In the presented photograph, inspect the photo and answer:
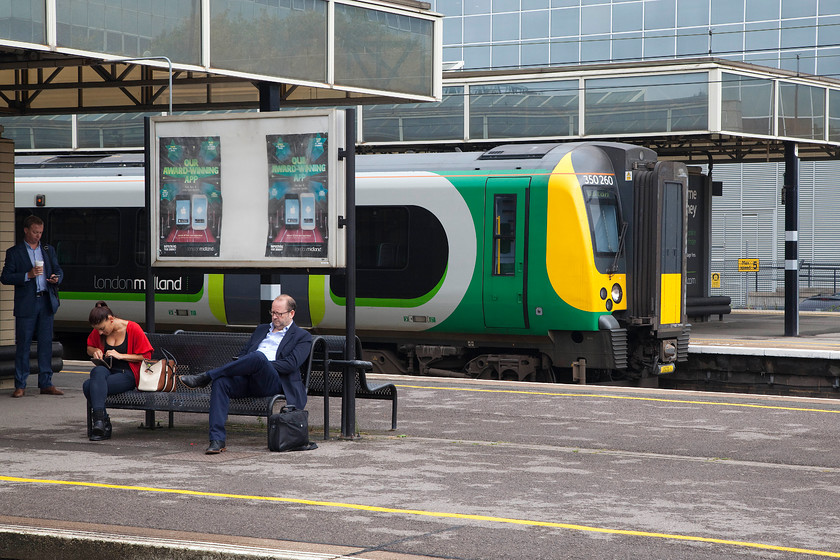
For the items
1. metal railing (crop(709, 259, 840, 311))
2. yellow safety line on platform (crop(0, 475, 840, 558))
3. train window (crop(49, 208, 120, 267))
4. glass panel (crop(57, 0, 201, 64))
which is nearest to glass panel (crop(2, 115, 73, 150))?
train window (crop(49, 208, 120, 267))

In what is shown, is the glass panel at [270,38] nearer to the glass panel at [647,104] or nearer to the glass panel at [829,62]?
the glass panel at [647,104]

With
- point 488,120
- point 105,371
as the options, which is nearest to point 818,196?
point 488,120

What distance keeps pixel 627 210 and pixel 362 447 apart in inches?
306

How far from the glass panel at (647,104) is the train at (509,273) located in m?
3.55

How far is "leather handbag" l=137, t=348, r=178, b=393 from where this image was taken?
916 cm

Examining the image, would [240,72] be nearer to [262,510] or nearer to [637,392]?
[637,392]

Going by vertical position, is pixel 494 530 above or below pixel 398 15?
A: below

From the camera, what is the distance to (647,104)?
19750 millimetres

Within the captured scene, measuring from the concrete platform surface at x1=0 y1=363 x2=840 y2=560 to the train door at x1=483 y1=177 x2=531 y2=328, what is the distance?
401 cm

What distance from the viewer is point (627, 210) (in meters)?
15.6

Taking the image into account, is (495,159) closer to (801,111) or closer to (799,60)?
(801,111)

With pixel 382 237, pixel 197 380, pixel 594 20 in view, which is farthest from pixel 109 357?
pixel 594 20

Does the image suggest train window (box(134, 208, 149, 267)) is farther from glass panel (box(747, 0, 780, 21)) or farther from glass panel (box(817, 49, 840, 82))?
glass panel (box(747, 0, 780, 21))

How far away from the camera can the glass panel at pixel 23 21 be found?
30.8 feet
